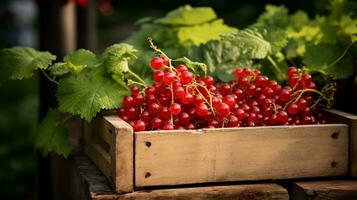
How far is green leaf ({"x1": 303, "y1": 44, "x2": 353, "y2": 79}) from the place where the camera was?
1986 millimetres

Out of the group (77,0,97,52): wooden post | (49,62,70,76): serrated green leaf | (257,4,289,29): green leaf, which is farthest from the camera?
(77,0,97,52): wooden post

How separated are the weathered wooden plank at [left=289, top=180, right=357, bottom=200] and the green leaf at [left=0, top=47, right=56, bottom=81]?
0.79 meters

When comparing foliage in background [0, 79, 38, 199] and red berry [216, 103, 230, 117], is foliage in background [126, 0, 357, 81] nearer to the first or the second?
red berry [216, 103, 230, 117]

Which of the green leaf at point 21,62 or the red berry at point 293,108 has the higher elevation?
the green leaf at point 21,62

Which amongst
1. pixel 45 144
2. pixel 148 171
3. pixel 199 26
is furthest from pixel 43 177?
pixel 148 171

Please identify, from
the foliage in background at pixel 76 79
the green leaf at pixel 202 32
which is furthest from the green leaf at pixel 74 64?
the green leaf at pixel 202 32

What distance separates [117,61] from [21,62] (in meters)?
0.30

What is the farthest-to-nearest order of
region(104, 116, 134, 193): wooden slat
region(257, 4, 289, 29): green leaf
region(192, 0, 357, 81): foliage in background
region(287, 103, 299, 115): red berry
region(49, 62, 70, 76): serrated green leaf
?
region(257, 4, 289, 29): green leaf, region(192, 0, 357, 81): foliage in background, region(49, 62, 70, 76): serrated green leaf, region(287, 103, 299, 115): red berry, region(104, 116, 134, 193): wooden slat

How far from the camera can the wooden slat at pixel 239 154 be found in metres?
1.63

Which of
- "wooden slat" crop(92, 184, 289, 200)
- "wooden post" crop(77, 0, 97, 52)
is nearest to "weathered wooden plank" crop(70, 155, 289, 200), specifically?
"wooden slat" crop(92, 184, 289, 200)

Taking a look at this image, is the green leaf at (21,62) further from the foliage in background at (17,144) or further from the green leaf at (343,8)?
the foliage in background at (17,144)

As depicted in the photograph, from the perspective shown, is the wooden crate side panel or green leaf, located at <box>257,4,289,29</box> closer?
the wooden crate side panel

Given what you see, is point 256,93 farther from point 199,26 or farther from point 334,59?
point 199,26

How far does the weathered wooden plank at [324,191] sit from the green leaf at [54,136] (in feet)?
2.26
